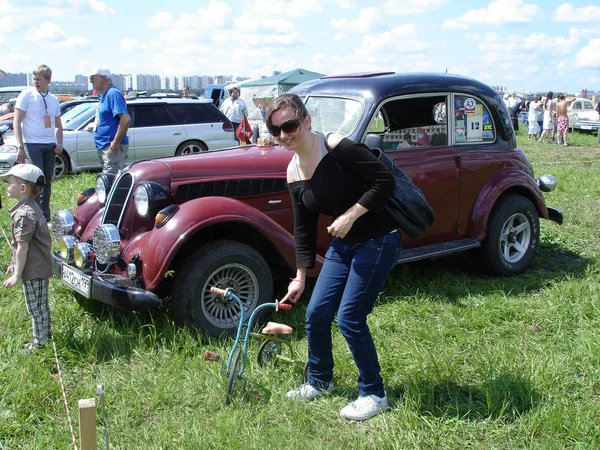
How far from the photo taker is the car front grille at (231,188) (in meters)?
4.60

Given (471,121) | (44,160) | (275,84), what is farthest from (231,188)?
(275,84)

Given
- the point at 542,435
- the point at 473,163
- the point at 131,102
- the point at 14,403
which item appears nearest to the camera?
the point at 542,435

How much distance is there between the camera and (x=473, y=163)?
553 cm

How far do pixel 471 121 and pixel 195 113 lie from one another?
8.27m

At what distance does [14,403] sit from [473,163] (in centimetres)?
404

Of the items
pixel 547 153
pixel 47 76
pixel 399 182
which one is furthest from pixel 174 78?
pixel 399 182

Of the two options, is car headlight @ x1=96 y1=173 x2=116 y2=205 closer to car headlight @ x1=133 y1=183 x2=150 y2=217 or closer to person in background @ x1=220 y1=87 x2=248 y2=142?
car headlight @ x1=133 y1=183 x2=150 y2=217

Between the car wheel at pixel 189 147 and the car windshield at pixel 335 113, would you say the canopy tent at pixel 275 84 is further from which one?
the car windshield at pixel 335 113

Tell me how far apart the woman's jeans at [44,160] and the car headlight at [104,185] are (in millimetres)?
2626

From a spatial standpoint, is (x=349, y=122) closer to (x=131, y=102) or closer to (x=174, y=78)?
(x=131, y=102)

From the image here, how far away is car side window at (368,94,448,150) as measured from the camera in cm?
527

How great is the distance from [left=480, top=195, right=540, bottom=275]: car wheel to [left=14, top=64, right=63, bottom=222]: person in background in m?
5.16

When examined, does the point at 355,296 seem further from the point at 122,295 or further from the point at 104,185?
the point at 104,185

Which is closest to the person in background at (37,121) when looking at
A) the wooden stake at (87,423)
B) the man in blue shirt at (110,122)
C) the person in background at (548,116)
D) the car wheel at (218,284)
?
the man in blue shirt at (110,122)
